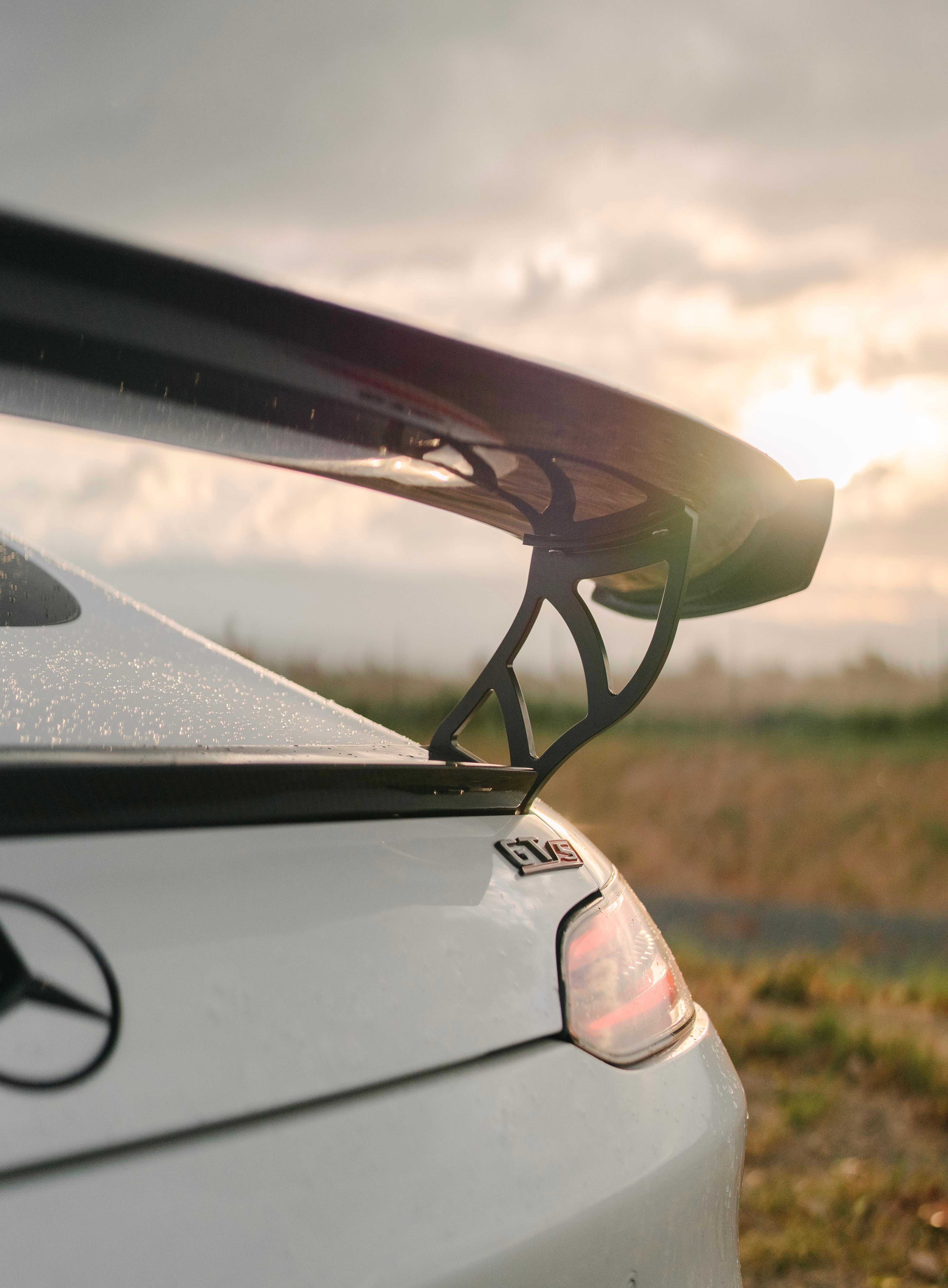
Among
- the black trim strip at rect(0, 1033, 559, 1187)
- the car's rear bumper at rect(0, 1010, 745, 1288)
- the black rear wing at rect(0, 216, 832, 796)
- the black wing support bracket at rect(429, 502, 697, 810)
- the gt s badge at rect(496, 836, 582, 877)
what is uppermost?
the black rear wing at rect(0, 216, 832, 796)

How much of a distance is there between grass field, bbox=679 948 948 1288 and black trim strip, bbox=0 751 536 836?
1671 millimetres

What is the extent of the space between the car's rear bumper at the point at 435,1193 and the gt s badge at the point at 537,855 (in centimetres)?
19

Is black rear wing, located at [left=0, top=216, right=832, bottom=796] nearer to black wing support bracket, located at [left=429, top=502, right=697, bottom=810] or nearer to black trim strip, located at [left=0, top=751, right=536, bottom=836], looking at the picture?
black wing support bracket, located at [left=429, top=502, right=697, bottom=810]

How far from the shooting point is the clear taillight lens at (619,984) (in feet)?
3.26

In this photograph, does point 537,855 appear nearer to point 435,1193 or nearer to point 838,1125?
point 435,1193

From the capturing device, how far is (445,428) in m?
0.99

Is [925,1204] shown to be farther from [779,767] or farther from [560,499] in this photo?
[779,767]

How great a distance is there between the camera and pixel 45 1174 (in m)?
0.62

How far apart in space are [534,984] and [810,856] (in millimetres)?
11315

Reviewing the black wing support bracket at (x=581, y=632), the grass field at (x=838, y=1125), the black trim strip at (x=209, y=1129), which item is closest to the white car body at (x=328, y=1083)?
the black trim strip at (x=209, y=1129)

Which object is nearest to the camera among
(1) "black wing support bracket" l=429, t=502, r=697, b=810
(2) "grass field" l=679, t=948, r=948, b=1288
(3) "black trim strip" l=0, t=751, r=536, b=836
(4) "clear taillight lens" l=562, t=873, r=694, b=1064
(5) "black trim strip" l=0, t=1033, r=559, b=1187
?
(5) "black trim strip" l=0, t=1033, r=559, b=1187

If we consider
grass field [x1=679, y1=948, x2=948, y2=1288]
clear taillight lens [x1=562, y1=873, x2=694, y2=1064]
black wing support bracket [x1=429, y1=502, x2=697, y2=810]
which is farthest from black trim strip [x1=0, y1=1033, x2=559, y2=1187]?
grass field [x1=679, y1=948, x2=948, y2=1288]

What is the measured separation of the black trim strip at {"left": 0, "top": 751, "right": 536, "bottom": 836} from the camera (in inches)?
29.1

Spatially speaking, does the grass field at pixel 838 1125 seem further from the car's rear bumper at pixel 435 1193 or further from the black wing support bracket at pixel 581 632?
the black wing support bracket at pixel 581 632
